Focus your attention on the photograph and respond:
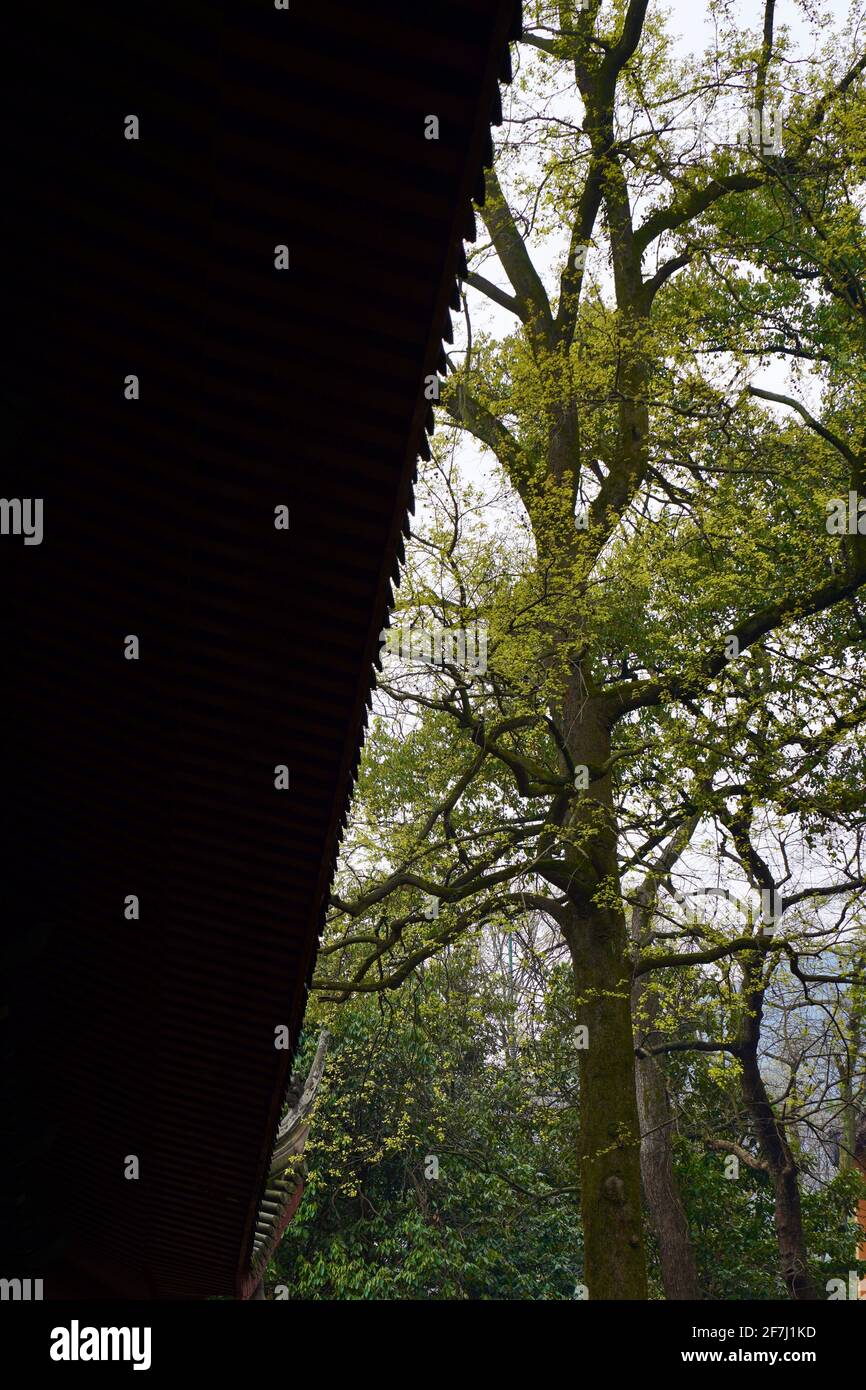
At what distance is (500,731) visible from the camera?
11711 millimetres

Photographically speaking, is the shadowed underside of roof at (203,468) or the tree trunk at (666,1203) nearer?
the shadowed underside of roof at (203,468)

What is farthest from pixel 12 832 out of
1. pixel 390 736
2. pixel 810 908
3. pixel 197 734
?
pixel 390 736

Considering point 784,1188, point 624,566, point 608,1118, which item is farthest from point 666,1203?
point 624,566

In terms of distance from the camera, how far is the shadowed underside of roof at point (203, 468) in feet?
7.95

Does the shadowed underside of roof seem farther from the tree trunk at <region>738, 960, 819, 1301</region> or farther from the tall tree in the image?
the tree trunk at <region>738, 960, 819, 1301</region>

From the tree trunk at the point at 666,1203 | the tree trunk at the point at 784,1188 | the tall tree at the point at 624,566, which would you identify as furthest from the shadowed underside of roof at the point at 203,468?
the tree trunk at the point at 666,1203

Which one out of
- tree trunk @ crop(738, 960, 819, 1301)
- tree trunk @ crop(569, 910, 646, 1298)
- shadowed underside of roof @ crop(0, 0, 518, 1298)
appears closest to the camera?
shadowed underside of roof @ crop(0, 0, 518, 1298)

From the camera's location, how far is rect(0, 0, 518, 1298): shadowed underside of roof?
95.4 inches

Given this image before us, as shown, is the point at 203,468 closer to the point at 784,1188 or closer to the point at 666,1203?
the point at 784,1188

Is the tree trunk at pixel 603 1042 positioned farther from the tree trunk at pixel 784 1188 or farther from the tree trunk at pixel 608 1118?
the tree trunk at pixel 784 1188

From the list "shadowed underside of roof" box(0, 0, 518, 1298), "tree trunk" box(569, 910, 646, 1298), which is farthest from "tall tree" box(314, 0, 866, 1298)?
"shadowed underside of roof" box(0, 0, 518, 1298)

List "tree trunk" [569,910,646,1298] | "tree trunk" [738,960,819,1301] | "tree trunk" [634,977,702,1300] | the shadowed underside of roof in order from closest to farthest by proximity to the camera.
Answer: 1. the shadowed underside of roof
2. "tree trunk" [569,910,646,1298]
3. "tree trunk" [738,960,819,1301]
4. "tree trunk" [634,977,702,1300]

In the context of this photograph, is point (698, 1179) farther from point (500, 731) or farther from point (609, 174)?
point (609, 174)
